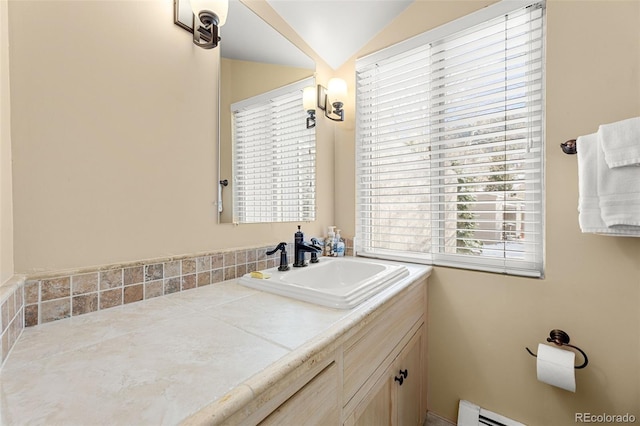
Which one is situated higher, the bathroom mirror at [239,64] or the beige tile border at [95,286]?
the bathroom mirror at [239,64]

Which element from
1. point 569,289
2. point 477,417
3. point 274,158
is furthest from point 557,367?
point 274,158

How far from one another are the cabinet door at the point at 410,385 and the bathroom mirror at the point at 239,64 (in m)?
0.98

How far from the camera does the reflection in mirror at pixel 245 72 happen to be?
1.17 metres

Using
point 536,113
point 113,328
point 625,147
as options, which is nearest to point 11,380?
point 113,328

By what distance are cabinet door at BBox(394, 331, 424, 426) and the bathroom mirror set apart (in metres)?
0.98

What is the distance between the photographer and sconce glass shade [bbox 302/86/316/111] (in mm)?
1638

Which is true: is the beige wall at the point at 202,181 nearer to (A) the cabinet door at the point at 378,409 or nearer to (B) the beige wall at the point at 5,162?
(B) the beige wall at the point at 5,162

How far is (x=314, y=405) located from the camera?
630mm

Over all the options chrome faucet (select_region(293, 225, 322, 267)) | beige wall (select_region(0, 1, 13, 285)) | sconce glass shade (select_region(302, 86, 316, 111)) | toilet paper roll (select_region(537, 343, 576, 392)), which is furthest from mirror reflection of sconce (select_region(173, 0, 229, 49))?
toilet paper roll (select_region(537, 343, 576, 392))

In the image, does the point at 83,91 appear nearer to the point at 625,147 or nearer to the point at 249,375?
the point at 249,375

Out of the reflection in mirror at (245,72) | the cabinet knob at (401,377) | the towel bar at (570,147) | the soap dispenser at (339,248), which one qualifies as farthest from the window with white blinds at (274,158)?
→ the towel bar at (570,147)

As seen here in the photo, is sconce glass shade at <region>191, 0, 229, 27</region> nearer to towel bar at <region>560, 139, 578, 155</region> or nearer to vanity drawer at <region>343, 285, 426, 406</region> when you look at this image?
vanity drawer at <region>343, 285, 426, 406</region>

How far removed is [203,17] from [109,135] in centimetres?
54

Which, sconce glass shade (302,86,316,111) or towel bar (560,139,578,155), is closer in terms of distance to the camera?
towel bar (560,139,578,155)
